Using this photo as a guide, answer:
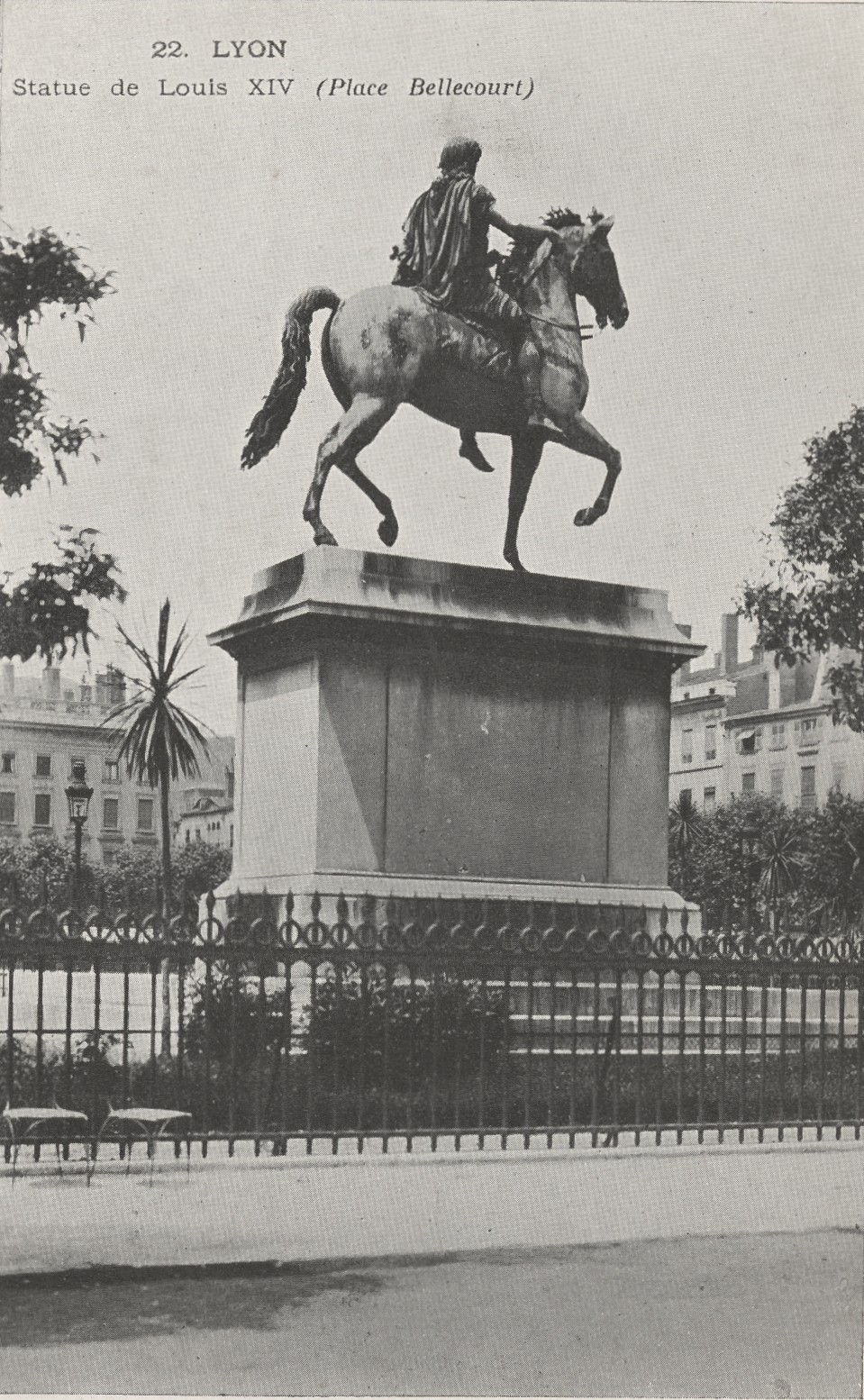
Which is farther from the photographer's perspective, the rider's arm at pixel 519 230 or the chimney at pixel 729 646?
the chimney at pixel 729 646

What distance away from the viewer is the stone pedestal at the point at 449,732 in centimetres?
1373

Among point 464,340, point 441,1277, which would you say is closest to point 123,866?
point 464,340

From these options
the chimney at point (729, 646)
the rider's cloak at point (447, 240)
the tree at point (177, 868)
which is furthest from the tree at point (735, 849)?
the rider's cloak at point (447, 240)

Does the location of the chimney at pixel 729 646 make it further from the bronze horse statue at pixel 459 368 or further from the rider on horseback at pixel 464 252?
the rider on horseback at pixel 464 252

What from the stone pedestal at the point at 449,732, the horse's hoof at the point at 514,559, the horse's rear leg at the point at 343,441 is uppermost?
the horse's rear leg at the point at 343,441

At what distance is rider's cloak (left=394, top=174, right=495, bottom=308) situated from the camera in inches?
553

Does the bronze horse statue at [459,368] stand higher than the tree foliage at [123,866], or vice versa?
the bronze horse statue at [459,368]

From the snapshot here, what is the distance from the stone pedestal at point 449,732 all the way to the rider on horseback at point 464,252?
1875mm

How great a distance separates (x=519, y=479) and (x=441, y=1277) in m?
8.98

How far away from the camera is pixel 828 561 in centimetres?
2264

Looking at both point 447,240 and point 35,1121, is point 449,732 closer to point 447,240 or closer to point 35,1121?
point 447,240

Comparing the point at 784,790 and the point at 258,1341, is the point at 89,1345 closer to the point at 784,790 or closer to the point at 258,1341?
the point at 258,1341

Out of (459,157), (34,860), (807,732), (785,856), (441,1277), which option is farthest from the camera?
(34,860)

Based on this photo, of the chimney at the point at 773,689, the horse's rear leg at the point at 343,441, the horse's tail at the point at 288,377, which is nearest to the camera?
the horse's rear leg at the point at 343,441
